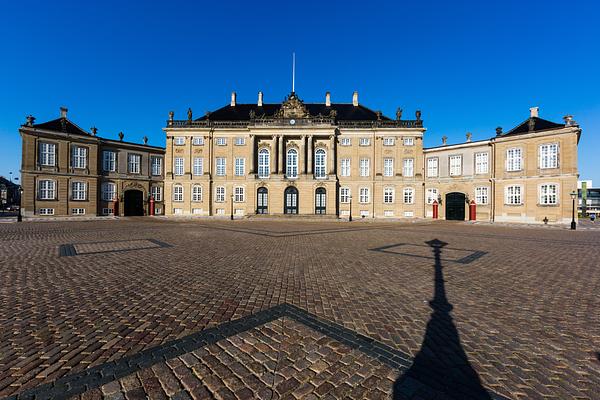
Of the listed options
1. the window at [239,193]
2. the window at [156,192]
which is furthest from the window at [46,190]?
the window at [239,193]

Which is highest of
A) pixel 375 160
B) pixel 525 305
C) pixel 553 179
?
pixel 375 160

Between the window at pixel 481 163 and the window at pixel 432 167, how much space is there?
4.55m

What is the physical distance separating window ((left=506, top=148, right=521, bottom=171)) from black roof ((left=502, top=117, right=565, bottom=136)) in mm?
2136

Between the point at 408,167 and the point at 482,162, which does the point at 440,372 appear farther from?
the point at 482,162

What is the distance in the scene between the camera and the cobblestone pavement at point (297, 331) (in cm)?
263

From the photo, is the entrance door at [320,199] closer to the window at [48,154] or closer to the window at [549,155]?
the window at [549,155]

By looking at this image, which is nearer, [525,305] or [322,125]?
[525,305]

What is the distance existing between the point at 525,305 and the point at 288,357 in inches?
188

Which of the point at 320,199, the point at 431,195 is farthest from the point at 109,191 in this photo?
the point at 431,195

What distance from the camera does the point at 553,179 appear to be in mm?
26859

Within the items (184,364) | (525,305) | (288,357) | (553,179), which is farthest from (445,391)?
(553,179)

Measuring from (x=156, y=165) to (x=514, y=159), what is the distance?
4790 cm

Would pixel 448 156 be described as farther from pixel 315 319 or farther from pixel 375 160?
pixel 315 319

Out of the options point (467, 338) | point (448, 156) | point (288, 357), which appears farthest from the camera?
point (448, 156)
